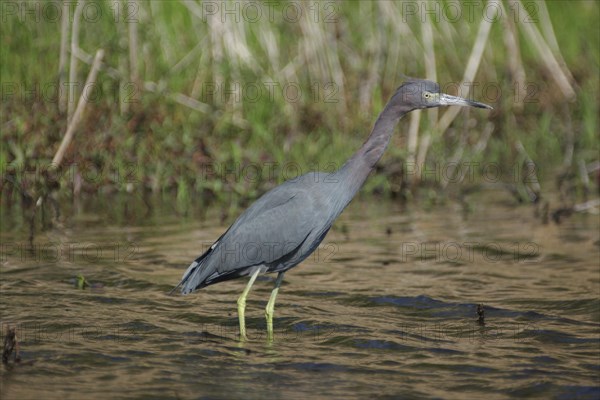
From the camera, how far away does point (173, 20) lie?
1262 cm

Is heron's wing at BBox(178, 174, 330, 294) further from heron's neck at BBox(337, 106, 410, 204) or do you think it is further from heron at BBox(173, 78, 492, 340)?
heron's neck at BBox(337, 106, 410, 204)

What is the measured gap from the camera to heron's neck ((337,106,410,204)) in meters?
5.98

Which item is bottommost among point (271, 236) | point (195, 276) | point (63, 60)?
point (195, 276)

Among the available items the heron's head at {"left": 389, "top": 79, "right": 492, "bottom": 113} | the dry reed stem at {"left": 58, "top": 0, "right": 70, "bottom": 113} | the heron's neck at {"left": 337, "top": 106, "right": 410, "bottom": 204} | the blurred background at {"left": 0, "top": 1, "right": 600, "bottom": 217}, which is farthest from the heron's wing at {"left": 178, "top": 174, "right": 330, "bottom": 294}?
the dry reed stem at {"left": 58, "top": 0, "right": 70, "bottom": 113}

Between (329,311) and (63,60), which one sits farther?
(63,60)

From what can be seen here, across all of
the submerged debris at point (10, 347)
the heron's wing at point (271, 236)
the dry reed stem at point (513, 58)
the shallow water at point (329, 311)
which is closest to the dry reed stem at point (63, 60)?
the shallow water at point (329, 311)

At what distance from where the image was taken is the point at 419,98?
19.8 ft

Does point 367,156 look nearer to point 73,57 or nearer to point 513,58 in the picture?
point 73,57

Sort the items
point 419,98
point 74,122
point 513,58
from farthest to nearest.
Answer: point 513,58, point 74,122, point 419,98

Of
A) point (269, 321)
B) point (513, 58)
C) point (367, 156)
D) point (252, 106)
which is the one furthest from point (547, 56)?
point (269, 321)

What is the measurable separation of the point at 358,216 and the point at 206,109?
2.07 m

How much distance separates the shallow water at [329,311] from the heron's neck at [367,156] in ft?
2.90

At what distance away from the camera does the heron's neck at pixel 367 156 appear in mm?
5977

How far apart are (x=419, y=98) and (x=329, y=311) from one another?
149cm
